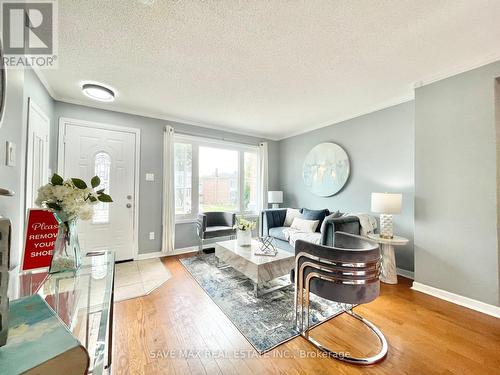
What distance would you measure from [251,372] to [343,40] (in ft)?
8.70

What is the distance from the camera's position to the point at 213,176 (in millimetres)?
4305

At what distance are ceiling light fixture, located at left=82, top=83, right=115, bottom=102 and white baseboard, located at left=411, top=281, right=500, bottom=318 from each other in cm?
453

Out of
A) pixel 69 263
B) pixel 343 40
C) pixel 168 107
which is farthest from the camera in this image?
pixel 168 107

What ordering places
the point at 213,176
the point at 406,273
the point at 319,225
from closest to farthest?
the point at 406,273, the point at 319,225, the point at 213,176

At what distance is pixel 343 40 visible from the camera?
5.95ft

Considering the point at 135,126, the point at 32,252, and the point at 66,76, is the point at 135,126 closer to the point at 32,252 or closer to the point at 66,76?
the point at 66,76

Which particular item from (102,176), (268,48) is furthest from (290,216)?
(102,176)

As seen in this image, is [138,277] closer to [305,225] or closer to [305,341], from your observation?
[305,341]

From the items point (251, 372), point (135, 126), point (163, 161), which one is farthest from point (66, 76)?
point (251, 372)

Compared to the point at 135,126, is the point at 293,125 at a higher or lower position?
higher

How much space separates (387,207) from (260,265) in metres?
1.76

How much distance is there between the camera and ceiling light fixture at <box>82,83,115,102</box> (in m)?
2.58

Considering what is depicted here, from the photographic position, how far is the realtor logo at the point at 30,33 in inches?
47.6

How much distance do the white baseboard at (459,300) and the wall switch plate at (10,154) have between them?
382 cm
